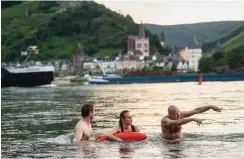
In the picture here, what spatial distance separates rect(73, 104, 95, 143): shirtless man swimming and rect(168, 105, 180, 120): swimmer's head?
2.65m

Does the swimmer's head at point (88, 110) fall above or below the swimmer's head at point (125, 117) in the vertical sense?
above

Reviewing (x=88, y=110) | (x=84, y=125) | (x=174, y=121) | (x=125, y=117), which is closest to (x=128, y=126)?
(x=125, y=117)

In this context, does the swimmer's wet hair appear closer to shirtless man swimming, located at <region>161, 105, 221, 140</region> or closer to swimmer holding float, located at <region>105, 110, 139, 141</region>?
swimmer holding float, located at <region>105, 110, 139, 141</region>

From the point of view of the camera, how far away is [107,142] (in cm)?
→ 2334

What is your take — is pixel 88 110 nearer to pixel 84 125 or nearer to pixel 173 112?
pixel 84 125

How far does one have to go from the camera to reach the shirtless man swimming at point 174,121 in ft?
70.9

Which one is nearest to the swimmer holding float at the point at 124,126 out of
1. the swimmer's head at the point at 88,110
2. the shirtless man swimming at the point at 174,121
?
the swimmer's head at the point at 88,110

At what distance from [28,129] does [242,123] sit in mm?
11077

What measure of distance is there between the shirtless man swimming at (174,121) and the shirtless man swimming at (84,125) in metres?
2.63

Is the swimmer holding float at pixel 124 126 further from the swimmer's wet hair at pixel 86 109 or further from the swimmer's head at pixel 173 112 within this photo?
the swimmer's head at pixel 173 112

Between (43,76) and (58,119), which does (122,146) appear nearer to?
(58,119)

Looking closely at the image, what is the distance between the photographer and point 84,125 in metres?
22.3

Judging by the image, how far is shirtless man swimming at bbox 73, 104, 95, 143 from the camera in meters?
21.4

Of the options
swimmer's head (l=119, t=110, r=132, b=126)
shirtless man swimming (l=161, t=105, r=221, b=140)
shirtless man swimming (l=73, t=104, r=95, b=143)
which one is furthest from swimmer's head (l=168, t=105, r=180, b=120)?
shirtless man swimming (l=73, t=104, r=95, b=143)
